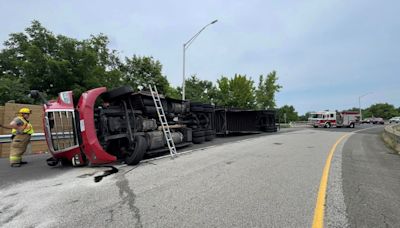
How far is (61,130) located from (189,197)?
464cm

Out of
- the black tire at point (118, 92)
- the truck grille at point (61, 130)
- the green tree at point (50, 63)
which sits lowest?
the truck grille at point (61, 130)

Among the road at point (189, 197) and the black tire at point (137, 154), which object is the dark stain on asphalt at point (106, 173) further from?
the black tire at point (137, 154)

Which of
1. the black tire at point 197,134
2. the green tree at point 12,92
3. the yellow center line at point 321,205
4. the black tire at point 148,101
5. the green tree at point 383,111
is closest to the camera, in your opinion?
the yellow center line at point 321,205

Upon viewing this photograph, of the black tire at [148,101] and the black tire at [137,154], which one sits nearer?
the black tire at [137,154]

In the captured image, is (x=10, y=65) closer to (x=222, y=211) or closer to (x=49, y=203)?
(x=49, y=203)

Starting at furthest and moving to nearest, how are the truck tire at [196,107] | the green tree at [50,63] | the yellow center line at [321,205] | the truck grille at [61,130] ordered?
the green tree at [50,63] → the truck tire at [196,107] → the truck grille at [61,130] → the yellow center line at [321,205]

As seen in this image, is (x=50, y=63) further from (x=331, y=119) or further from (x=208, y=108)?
(x=331, y=119)

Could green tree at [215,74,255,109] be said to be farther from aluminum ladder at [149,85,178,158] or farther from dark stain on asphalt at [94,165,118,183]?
dark stain on asphalt at [94,165,118,183]

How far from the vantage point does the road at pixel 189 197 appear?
10.4 feet

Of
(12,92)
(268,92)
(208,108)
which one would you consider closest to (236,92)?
Answer: (268,92)

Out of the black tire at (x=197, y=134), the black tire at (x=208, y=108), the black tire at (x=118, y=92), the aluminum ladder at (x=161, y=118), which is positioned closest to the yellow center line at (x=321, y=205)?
the aluminum ladder at (x=161, y=118)

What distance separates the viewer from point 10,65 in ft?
72.7

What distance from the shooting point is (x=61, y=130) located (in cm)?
664

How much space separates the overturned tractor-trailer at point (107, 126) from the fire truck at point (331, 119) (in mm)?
28698
